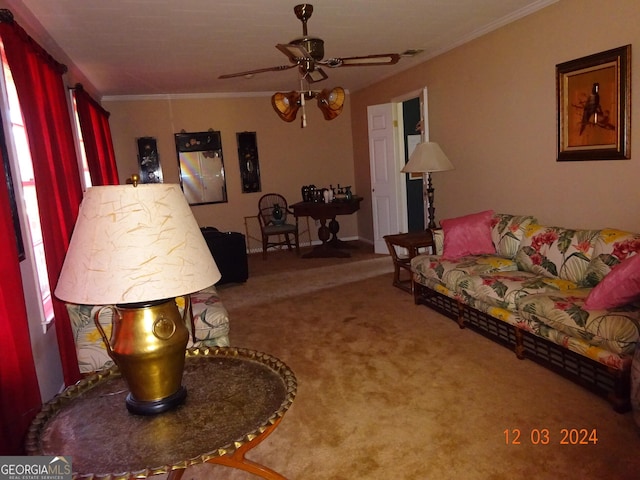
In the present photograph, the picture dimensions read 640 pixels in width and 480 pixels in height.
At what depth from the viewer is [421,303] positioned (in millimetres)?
4129

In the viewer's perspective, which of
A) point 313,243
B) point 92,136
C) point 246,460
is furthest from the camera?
point 313,243

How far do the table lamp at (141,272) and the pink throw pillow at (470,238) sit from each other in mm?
2924

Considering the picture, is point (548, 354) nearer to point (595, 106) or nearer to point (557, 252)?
point (557, 252)

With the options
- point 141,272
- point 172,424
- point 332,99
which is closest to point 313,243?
point 332,99

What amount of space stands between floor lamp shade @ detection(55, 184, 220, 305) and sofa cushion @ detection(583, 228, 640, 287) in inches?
99.7

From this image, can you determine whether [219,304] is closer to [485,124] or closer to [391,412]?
[391,412]

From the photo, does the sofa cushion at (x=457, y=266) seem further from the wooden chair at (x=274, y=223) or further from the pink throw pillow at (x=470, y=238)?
the wooden chair at (x=274, y=223)

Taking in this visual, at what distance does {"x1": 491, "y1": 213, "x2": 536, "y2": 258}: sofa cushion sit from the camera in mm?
3615

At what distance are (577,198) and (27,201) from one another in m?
3.69

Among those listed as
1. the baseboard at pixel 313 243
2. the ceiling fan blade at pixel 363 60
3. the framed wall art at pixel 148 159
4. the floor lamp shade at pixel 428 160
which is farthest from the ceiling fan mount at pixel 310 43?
the baseboard at pixel 313 243

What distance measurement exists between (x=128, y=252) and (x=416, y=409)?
5.91 ft

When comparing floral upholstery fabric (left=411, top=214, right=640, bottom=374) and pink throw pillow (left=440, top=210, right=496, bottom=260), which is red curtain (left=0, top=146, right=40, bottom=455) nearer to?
floral upholstery fabric (left=411, top=214, right=640, bottom=374)

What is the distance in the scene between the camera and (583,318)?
241cm

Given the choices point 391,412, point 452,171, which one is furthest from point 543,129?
point 391,412
